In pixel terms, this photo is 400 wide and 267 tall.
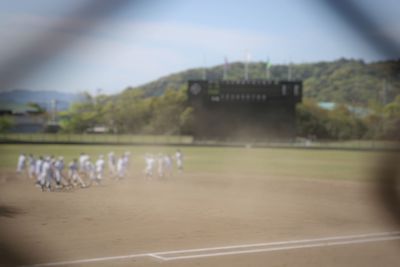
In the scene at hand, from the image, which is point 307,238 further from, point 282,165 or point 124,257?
point 282,165

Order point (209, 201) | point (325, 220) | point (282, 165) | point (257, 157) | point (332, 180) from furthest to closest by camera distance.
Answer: point (257, 157) → point (282, 165) → point (332, 180) → point (209, 201) → point (325, 220)

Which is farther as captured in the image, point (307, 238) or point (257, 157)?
point (257, 157)

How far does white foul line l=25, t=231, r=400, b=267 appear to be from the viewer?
6492 mm

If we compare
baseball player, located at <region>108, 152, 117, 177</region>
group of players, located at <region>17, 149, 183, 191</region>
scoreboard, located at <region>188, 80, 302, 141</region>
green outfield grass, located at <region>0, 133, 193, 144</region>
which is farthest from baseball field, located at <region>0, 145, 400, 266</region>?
green outfield grass, located at <region>0, 133, 193, 144</region>

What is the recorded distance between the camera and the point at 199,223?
9.23 meters

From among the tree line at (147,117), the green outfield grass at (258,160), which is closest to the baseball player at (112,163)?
the green outfield grass at (258,160)

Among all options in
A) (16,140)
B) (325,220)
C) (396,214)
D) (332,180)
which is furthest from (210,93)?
(396,214)

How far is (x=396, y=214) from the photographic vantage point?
11.6 ft

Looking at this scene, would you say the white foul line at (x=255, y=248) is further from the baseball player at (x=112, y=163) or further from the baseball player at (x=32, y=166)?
the baseball player at (x=112, y=163)

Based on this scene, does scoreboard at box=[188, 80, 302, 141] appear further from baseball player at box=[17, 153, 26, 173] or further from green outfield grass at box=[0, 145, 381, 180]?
baseball player at box=[17, 153, 26, 173]

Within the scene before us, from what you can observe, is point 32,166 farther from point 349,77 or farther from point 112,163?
point 349,77

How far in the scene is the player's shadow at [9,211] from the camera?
31.6 feet

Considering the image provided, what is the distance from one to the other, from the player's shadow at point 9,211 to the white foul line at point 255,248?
394cm

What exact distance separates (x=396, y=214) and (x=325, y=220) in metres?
6.34
